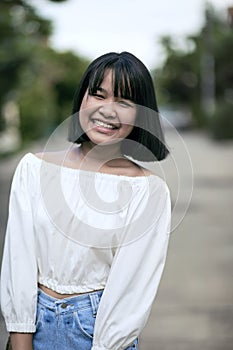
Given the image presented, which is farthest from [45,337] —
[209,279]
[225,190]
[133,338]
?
[225,190]

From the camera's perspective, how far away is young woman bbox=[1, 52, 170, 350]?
2188 millimetres

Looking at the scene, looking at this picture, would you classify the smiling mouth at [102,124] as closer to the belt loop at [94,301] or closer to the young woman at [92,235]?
the young woman at [92,235]

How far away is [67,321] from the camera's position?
2.22m

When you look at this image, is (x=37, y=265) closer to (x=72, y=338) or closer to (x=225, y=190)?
(x=72, y=338)

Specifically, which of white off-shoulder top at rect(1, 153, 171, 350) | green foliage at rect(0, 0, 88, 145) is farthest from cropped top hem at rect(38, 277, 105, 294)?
green foliage at rect(0, 0, 88, 145)

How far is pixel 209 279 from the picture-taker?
760 centimetres

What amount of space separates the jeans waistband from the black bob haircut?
1.29ft

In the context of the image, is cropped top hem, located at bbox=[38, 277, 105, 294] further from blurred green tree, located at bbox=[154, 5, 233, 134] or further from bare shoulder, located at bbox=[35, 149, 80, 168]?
blurred green tree, located at bbox=[154, 5, 233, 134]

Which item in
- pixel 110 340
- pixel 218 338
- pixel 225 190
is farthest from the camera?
pixel 225 190

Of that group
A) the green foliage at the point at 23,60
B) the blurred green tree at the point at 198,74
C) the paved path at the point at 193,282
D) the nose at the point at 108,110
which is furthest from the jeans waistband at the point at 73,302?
the blurred green tree at the point at 198,74

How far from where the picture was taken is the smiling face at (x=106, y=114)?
7.38 ft

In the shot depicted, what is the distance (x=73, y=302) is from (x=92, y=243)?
0.16 m

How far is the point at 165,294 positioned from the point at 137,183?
4.81 meters

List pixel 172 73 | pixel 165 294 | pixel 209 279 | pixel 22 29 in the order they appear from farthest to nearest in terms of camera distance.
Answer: pixel 172 73, pixel 22 29, pixel 209 279, pixel 165 294
